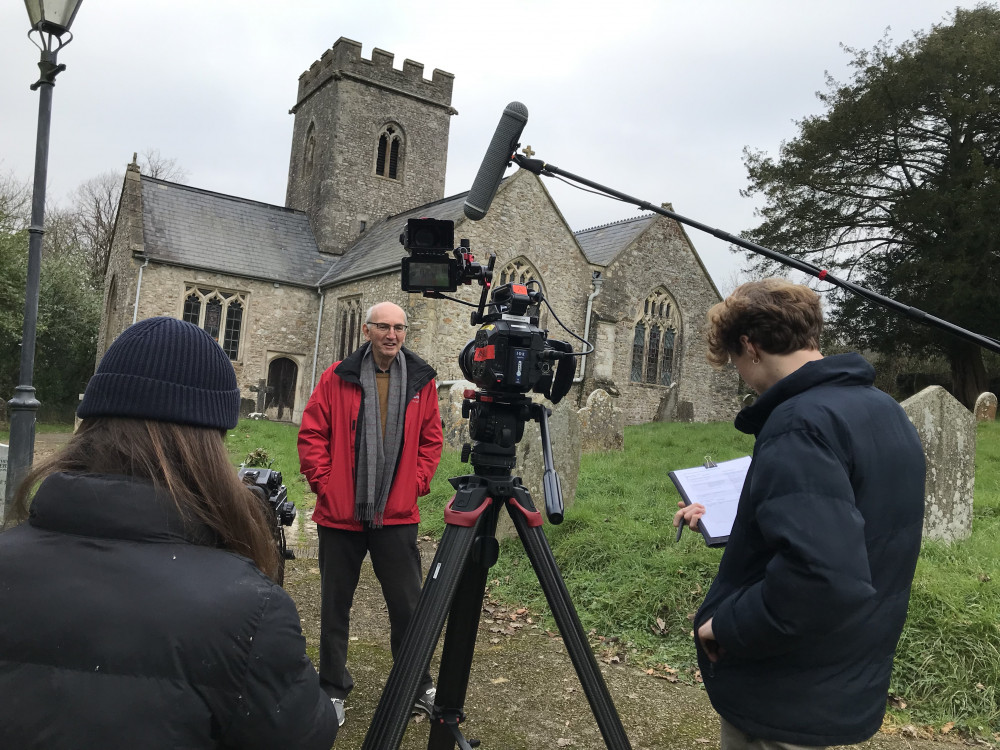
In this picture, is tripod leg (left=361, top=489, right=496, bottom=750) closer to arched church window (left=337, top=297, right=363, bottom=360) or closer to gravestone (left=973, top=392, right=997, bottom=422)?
gravestone (left=973, top=392, right=997, bottom=422)

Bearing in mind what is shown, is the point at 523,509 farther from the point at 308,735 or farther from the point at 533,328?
the point at 308,735

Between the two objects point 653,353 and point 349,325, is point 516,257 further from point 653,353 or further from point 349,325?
point 653,353

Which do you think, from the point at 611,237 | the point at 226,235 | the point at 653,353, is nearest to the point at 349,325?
the point at 226,235

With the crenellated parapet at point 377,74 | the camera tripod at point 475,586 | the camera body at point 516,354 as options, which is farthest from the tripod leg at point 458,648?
the crenellated parapet at point 377,74

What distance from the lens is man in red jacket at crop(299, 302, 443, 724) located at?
136 inches

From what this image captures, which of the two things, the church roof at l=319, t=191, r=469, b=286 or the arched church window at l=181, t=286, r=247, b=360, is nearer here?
the church roof at l=319, t=191, r=469, b=286

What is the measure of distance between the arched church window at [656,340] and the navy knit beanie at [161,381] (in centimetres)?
2129

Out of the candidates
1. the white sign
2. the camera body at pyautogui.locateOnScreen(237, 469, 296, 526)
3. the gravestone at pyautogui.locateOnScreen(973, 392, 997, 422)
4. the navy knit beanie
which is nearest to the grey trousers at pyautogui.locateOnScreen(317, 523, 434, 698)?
the camera body at pyautogui.locateOnScreen(237, 469, 296, 526)

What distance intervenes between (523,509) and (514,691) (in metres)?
1.71

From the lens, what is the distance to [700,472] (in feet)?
8.20

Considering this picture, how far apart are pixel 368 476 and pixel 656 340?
2012cm

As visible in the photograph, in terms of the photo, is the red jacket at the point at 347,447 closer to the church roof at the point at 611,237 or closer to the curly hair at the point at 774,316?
the curly hair at the point at 774,316

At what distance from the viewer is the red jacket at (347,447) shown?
11.5 feet

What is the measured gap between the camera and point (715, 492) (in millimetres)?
2406
